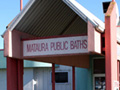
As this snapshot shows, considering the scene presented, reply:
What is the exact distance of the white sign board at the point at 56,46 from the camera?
10.9 metres

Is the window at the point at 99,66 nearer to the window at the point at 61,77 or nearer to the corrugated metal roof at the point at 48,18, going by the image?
the corrugated metal roof at the point at 48,18

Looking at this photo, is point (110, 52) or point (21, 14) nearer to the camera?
point (110, 52)

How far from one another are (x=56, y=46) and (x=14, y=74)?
79.9 inches

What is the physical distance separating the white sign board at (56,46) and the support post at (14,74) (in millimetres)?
548

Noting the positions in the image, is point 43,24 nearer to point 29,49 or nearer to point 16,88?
point 29,49

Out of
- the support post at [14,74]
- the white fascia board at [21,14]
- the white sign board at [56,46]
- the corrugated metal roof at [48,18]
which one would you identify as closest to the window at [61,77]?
the corrugated metal roof at [48,18]

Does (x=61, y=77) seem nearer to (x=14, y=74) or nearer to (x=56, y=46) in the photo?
(x=14, y=74)

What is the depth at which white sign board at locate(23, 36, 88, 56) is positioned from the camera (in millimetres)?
10914

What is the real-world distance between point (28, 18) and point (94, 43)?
126 inches

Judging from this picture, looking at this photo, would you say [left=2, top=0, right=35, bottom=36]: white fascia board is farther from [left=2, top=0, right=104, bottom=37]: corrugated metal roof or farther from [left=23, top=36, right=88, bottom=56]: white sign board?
[left=23, top=36, right=88, bottom=56]: white sign board

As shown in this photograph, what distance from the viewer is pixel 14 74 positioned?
1174 cm

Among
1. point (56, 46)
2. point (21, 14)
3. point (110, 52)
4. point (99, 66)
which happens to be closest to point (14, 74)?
point (56, 46)

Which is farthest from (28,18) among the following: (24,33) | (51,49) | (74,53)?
(74,53)

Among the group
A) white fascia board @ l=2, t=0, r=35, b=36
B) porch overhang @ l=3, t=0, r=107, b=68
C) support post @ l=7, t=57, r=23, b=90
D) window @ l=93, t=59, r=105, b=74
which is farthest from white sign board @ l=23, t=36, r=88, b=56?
window @ l=93, t=59, r=105, b=74
